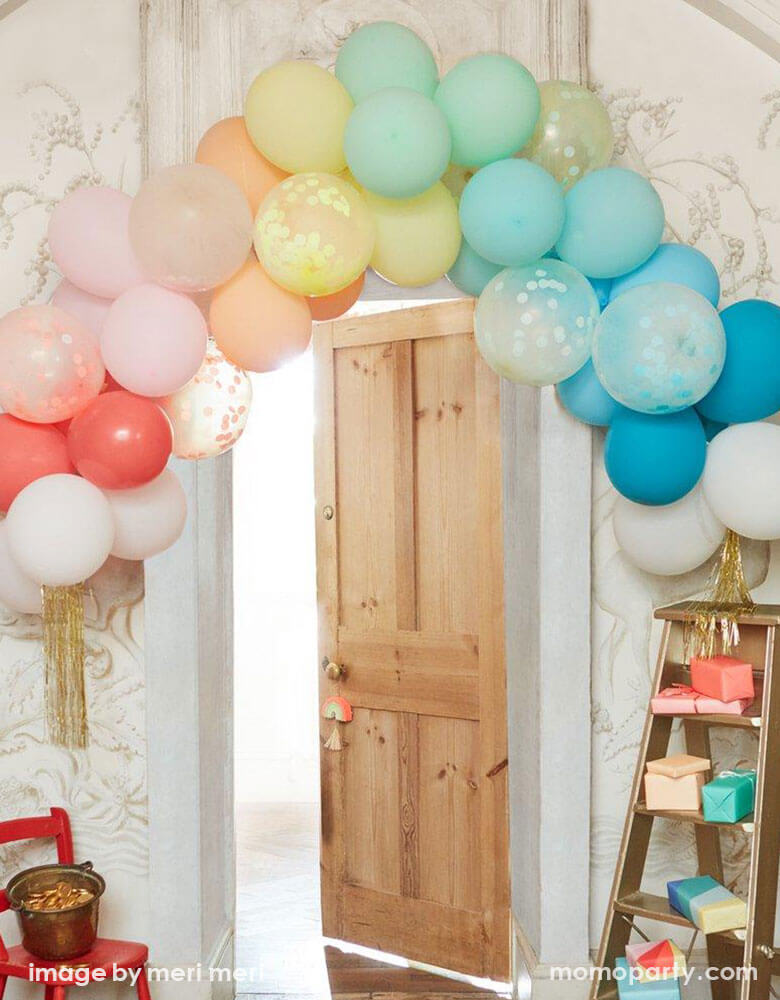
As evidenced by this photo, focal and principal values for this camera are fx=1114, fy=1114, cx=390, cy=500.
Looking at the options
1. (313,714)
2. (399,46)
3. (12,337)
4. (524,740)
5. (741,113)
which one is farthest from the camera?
(313,714)

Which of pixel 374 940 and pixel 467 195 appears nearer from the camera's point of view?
pixel 467 195

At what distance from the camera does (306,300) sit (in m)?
2.42

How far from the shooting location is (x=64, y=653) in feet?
7.87

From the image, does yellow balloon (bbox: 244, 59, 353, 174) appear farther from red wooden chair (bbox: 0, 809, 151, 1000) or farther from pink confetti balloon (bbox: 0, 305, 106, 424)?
red wooden chair (bbox: 0, 809, 151, 1000)

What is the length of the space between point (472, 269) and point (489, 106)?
37 cm

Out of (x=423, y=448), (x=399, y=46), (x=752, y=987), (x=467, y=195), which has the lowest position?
(x=752, y=987)

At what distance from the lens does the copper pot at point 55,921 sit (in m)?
2.72

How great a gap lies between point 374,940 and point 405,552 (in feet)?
4.44

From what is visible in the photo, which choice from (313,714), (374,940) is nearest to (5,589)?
(374,940)

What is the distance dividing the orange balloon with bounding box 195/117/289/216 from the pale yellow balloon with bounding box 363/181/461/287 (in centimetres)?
21

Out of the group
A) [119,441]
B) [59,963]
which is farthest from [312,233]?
[59,963]

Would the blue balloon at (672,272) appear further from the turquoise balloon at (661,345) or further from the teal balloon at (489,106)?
the teal balloon at (489,106)

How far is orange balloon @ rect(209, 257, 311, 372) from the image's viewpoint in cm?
227

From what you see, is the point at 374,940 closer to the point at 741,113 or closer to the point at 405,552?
the point at 405,552
